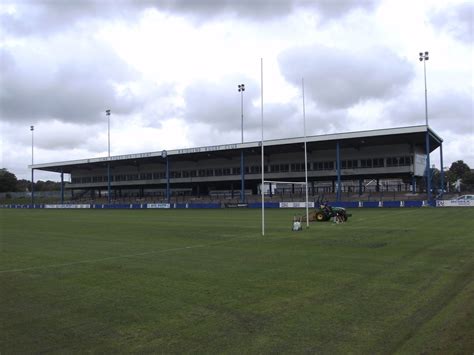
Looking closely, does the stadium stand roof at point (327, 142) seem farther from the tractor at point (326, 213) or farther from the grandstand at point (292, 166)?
the tractor at point (326, 213)

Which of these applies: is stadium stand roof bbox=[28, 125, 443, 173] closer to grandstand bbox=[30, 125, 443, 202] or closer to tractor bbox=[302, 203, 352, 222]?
grandstand bbox=[30, 125, 443, 202]

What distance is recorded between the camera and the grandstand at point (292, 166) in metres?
66.2

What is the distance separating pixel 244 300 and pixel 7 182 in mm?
168502

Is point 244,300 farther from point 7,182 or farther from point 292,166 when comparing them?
point 7,182

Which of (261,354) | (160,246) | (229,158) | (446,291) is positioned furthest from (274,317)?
(229,158)

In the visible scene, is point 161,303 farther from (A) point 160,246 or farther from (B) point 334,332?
(A) point 160,246

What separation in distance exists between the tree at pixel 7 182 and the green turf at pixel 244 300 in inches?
6168

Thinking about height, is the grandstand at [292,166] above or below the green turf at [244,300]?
above

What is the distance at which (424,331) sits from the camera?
6.26 metres

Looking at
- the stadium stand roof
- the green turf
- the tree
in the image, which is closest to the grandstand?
the stadium stand roof

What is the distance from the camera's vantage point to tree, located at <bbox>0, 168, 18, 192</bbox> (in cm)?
15312

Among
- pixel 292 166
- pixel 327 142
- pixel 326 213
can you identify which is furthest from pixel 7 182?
pixel 326 213

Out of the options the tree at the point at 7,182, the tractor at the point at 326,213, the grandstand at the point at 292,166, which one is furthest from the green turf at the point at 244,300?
the tree at the point at 7,182

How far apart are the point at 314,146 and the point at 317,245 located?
186ft
